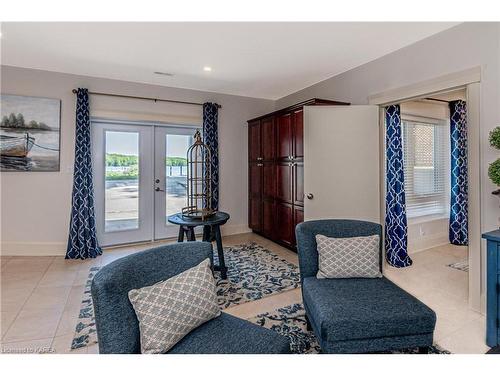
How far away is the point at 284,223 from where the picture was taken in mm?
4230

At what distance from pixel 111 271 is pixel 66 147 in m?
3.45

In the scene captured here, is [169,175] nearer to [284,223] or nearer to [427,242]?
[284,223]

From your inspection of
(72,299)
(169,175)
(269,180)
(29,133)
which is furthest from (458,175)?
(29,133)

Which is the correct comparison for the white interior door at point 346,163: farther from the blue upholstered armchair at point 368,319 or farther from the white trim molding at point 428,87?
the blue upholstered armchair at point 368,319

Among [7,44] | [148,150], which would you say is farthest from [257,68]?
[7,44]

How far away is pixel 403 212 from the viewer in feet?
11.7

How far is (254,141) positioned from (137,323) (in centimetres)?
406

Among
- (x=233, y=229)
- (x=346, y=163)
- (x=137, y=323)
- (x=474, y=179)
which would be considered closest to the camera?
(x=137, y=323)

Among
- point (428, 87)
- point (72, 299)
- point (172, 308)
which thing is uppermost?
point (428, 87)

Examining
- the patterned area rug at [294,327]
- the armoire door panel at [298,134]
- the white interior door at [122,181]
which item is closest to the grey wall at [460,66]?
the armoire door panel at [298,134]

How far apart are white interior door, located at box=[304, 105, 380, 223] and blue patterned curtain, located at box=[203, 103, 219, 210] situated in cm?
193

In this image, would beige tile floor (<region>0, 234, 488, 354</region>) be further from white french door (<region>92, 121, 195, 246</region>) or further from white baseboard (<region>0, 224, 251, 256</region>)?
white french door (<region>92, 121, 195, 246</region>)

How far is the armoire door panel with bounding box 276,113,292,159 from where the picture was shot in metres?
3.99
